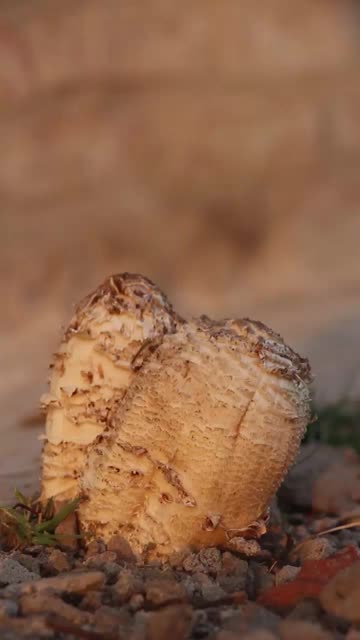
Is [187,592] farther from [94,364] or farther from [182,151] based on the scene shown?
[182,151]

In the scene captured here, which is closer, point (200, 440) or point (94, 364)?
point (200, 440)

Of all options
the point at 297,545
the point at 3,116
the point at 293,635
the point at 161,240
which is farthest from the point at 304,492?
the point at 3,116

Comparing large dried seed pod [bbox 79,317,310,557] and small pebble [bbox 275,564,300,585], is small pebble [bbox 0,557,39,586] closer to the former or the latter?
large dried seed pod [bbox 79,317,310,557]

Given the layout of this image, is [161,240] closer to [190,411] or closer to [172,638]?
[190,411]

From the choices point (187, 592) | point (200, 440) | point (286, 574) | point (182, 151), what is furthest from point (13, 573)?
point (182, 151)

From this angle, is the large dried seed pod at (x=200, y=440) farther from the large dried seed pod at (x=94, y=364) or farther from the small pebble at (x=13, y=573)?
the small pebble at (x=13, y=573)

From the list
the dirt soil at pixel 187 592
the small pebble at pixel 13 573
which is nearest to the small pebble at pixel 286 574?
the dirt soil at pixel 187 592

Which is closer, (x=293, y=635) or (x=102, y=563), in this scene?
(x=293, y=635)
